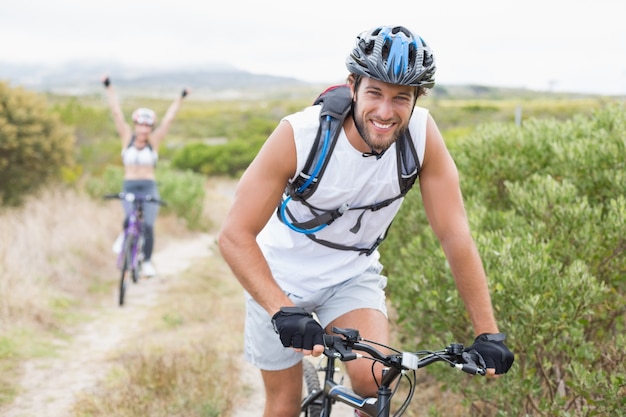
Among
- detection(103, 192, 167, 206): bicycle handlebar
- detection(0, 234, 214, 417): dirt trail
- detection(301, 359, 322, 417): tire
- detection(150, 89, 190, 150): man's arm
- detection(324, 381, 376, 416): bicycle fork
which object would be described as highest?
detection(150, 89, 190, 150): man's arm

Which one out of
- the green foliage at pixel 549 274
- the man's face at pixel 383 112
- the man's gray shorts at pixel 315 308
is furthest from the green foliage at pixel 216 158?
the man's face at pixel 383 112

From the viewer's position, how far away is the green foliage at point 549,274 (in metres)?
3.33

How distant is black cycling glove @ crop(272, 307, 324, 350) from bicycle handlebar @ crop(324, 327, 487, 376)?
1.5 inches

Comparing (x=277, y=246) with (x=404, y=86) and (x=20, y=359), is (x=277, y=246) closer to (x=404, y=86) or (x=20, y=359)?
(x=404, y=86)

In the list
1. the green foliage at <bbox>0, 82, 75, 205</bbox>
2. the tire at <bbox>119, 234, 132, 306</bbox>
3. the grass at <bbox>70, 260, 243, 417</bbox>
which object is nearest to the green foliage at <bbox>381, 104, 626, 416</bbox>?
the grass at <bbox>70, 260, 243, 417</bbox>

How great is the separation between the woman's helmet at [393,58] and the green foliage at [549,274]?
4.31ft

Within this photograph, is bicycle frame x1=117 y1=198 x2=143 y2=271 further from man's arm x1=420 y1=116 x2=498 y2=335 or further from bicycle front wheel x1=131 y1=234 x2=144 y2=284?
man's arm x1=420 y1=116 x2=498 y2=335

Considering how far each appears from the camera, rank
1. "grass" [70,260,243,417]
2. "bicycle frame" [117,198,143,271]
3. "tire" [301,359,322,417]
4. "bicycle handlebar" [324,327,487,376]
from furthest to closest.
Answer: "bicycle frame" [117,198,143,271]
"grass" [70,260,243,417]
"tire" [301,359,322,417]
"bicycle handlebar" [324,327,487,376]

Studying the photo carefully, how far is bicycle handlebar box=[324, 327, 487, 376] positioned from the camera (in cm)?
218

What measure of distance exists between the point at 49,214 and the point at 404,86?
9.05 meters

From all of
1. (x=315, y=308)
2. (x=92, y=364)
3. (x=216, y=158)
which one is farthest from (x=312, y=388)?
(x=216, y=158)

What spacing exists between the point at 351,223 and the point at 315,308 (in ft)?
1.71

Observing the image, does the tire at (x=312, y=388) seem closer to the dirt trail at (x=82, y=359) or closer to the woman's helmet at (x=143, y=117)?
the dirt trail at (x=82, y=359)

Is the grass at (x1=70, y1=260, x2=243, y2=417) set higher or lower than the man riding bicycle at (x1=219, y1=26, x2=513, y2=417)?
lower
